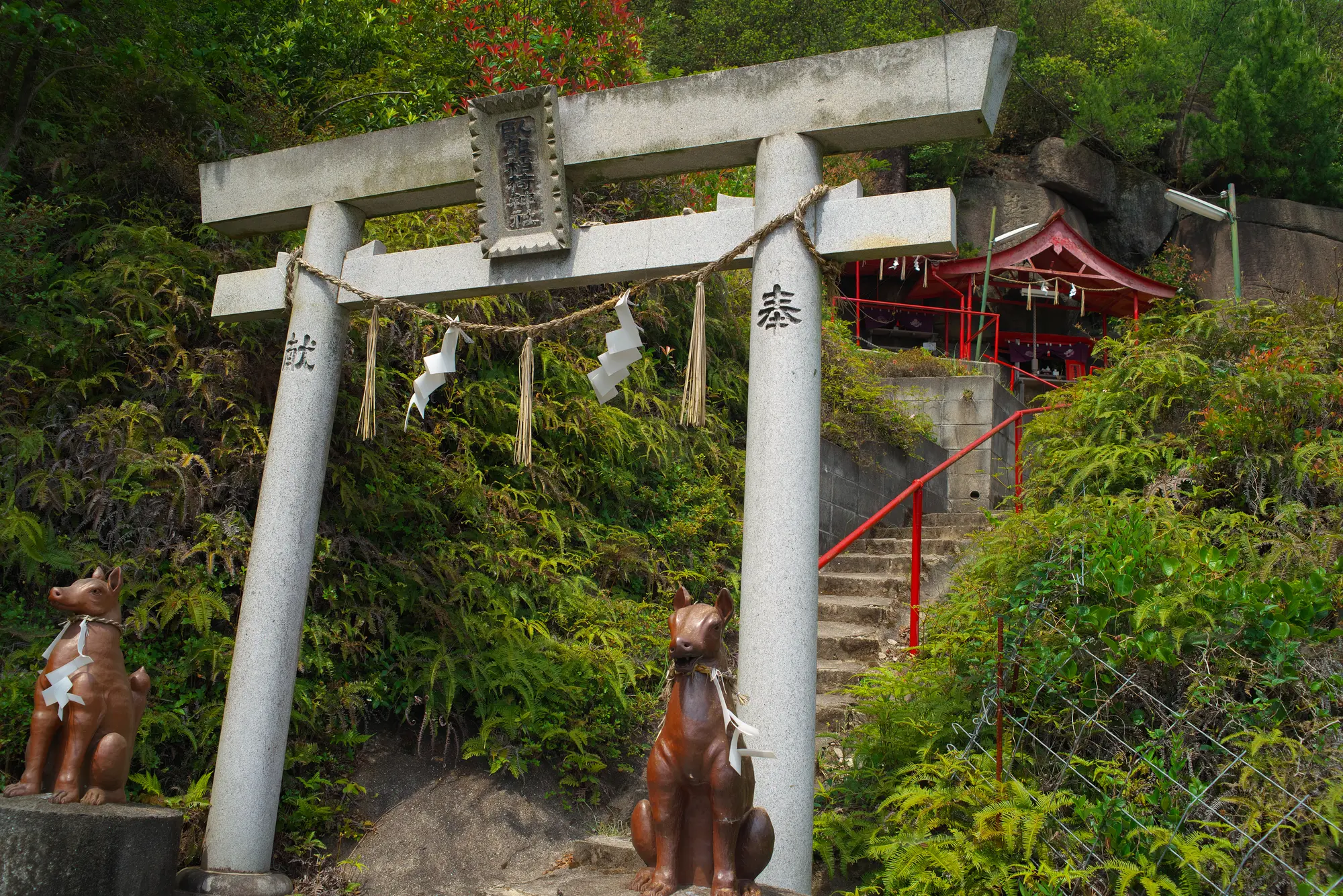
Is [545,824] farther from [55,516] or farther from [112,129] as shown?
[112,129]

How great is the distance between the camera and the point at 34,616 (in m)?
5.68

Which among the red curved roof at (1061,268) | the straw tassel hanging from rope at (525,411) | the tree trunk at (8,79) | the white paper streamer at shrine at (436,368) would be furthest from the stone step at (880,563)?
the red curved roof at (1061,268)

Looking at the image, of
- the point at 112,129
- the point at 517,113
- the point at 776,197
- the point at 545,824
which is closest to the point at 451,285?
the point at 517,113

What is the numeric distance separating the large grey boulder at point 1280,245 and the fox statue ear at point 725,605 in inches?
873

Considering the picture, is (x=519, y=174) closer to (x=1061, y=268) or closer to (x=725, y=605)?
(x=725, y=605)

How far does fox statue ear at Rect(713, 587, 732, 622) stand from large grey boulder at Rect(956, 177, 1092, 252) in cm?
2130

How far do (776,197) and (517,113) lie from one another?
5.19 feet

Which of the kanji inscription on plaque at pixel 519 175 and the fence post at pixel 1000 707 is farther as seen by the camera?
the kanji inscription on plaque at pixel 519 175

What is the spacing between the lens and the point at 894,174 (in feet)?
77.7

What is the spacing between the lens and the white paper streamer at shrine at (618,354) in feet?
16.8

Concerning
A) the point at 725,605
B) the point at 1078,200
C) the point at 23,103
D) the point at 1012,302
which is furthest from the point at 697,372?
the point at 1078,200

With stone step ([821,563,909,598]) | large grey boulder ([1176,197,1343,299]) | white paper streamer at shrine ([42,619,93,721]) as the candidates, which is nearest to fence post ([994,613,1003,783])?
stone step ([821,563,909,598])

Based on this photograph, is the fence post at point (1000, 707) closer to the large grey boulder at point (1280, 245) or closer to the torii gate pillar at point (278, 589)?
the torii gate pillar at point (278, 589)

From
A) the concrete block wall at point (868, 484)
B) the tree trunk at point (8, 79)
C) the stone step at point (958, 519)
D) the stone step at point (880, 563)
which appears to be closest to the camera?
the tree trunk at point (8, 79)
